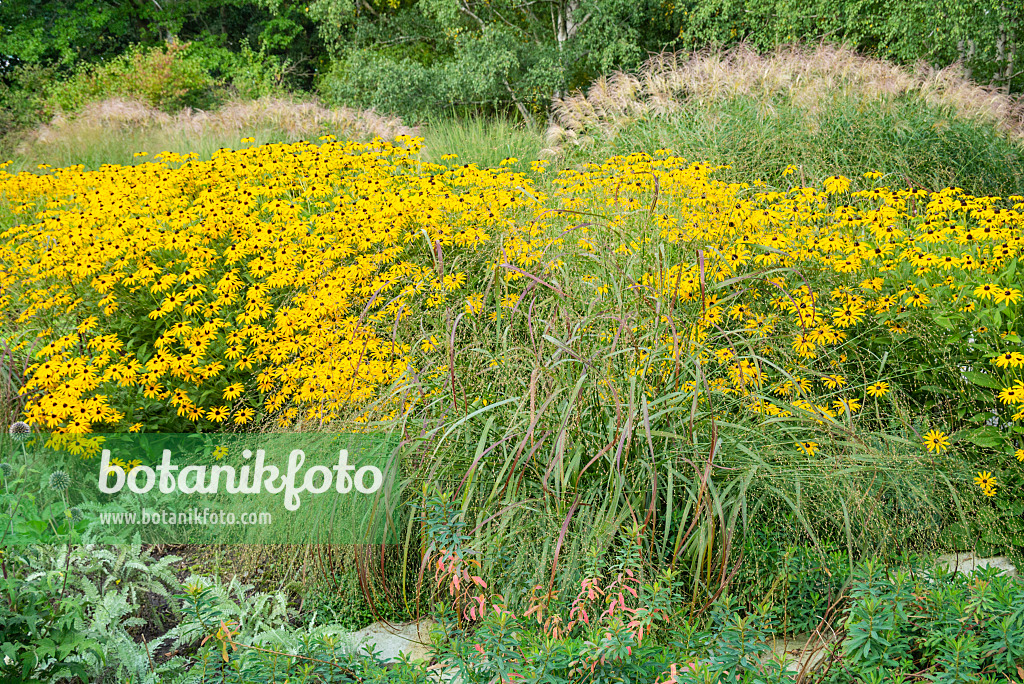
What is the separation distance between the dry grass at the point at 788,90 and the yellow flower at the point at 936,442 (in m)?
4.80

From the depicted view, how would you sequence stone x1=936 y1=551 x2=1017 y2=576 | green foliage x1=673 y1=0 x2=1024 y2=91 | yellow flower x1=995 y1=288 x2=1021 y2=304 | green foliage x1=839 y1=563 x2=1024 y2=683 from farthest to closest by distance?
green foliage x1=673 y1=0 x2=1024 y2=91
yellow flower x1=995 y1=288 x2=1021 y2=304
stone x1=936 y1=551 x2=1017 y2=576
green foliage x1=839 y1=563 x2=1024 y2=683

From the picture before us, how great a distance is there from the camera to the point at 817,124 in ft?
23.2

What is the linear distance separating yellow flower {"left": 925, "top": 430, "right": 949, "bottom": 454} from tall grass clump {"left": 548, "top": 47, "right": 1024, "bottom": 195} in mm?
3189

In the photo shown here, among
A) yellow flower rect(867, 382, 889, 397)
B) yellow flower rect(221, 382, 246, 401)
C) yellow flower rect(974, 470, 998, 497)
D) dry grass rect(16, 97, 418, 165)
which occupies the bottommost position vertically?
yellow flower rect(974, 470, 998, 497)

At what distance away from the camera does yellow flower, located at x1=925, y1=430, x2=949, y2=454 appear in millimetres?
3037

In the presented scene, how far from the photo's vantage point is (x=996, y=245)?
12.3 feet

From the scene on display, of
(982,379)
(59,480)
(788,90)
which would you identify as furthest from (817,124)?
(59,480)

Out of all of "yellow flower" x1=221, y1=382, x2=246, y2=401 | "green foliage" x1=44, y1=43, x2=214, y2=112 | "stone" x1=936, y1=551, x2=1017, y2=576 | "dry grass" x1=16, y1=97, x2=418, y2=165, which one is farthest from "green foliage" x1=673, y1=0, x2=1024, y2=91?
"yellow flower" x1=221, y1=382, x2=246, y2=401

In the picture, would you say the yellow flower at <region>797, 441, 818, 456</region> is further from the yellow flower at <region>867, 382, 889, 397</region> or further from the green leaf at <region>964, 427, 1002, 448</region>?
the green leaf at <region>964, 427, 1002, 448</region>

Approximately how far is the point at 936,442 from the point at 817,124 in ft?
15.4

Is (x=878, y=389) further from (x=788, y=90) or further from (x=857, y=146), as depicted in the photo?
(x=788, y=90)

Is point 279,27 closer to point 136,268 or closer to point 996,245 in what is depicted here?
point 136,268

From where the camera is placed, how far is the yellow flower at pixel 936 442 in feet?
9.96

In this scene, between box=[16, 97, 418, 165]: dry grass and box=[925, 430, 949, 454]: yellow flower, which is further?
box=[16, 97, 418, 165]: dry grass
